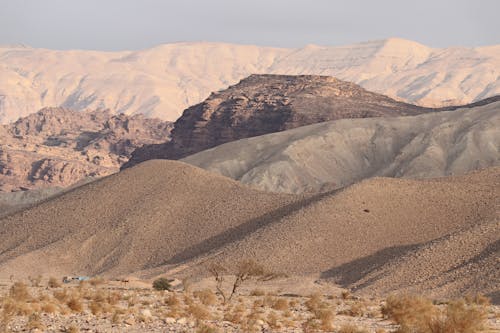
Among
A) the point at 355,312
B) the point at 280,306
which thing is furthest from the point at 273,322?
the point at 280,306

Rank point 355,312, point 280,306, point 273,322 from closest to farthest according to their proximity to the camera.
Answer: point 273,322 → point 355,312 → point 280,306

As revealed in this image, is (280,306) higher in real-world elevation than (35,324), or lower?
lower

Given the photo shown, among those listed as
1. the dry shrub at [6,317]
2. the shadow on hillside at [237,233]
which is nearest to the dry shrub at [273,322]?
the dry shrub at [6,317]

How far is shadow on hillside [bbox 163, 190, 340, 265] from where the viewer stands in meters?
69.7

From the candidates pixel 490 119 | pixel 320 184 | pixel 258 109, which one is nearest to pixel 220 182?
pixel 320 184

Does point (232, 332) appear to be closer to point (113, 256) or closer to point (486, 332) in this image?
point (486, 332)

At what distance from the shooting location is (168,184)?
3263 inches

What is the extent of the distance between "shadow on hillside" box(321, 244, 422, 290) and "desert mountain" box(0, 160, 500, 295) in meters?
0.09

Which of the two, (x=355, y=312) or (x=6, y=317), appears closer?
(x=6, y=317)

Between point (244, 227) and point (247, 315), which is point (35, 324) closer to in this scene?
point (247, 315)

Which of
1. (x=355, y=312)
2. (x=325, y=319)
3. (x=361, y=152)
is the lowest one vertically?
(x=361, y=152)

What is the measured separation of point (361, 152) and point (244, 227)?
222ft

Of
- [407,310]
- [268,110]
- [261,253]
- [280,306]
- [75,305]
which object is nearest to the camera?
[407,310]

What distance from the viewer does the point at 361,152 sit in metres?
137
